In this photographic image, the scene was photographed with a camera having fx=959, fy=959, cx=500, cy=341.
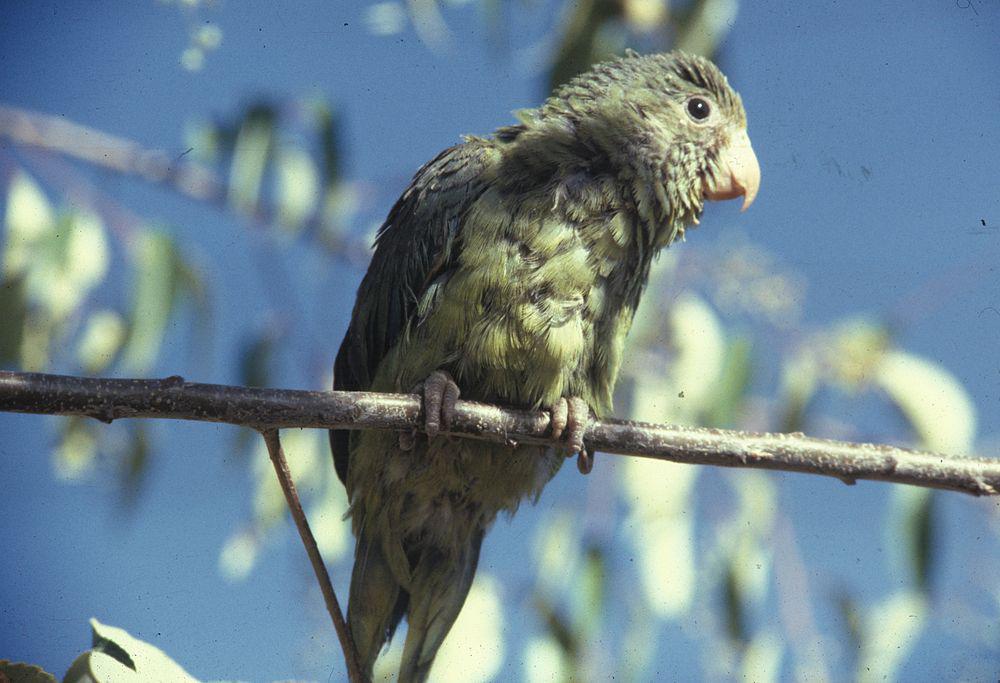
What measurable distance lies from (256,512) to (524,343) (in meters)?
2.23

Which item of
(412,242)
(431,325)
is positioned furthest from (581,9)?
(431,325)

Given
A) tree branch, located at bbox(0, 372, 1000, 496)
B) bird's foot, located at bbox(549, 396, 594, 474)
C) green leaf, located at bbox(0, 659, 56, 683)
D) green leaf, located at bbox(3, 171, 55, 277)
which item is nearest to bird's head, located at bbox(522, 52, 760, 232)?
bird's foot, located at bbox(549, 396, 594, 474)

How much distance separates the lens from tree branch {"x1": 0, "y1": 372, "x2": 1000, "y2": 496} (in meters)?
1.95

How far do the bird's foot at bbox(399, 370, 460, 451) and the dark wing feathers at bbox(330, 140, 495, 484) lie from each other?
33 cm

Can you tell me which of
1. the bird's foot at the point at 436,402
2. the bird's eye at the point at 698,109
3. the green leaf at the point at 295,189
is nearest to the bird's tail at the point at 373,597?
the bird's foot at the point at 436,402

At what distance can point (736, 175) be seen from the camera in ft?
9.76

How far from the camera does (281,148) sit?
4.04 meters

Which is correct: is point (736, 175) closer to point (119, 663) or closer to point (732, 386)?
point (732, 386)

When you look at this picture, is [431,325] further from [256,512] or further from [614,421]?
[256,512]

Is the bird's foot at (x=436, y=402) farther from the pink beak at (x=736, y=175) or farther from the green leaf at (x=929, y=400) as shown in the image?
the green leaf at (x=929, y=400)

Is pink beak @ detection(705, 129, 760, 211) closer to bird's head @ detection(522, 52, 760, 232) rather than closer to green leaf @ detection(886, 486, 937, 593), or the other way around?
bird's head @ detection(522, 52, 760, 232)

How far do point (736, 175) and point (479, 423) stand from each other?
121 centimetres

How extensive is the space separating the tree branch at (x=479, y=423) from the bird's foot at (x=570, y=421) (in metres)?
0.03

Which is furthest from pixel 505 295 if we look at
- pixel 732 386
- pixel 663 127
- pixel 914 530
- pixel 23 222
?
pixel 23 222
